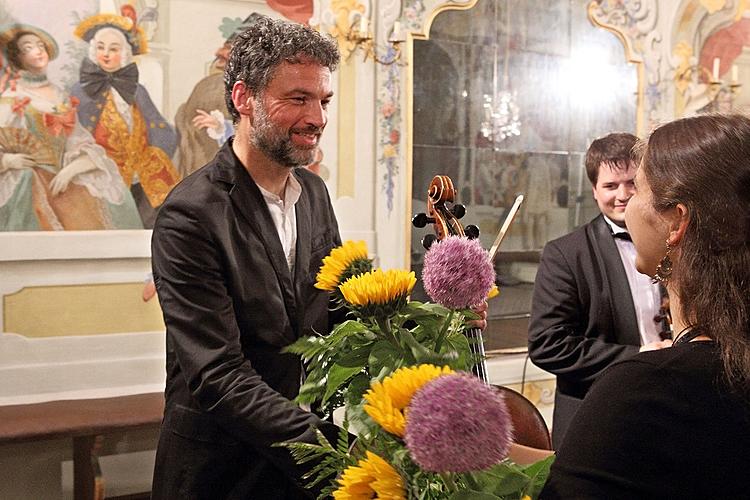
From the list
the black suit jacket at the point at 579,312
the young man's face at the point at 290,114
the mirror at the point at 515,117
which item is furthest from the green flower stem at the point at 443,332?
Answer: the mirror at the point at 515,117

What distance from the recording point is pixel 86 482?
3.70 m

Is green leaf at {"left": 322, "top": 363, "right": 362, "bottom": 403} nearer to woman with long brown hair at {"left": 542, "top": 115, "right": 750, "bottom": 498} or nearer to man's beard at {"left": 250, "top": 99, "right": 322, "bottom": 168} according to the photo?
woman with long brown hair at {"left": 542, "top": 115, "right": 750, "bottom": 498}

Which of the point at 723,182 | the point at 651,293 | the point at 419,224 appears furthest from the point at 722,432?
the point at 651,293

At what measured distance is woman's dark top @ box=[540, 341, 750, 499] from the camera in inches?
43.7

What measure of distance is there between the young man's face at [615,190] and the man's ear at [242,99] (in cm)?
132

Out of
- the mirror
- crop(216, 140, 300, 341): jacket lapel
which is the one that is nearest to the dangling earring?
crop(216, 140, 300, 341): jacket lapel

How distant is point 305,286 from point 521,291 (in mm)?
3274

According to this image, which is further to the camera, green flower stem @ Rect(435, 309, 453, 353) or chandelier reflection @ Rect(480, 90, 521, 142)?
chandelier reflection @ Rect(480, 90, 521, 142)

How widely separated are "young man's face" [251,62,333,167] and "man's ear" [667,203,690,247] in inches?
38.9

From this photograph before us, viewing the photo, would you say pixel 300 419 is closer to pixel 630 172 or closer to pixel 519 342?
pixel 630 172

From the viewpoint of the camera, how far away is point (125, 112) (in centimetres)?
401

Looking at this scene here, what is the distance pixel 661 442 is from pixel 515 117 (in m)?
4.14

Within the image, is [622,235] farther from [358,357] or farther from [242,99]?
[358,357]

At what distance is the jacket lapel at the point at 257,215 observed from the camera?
199 centimetres
